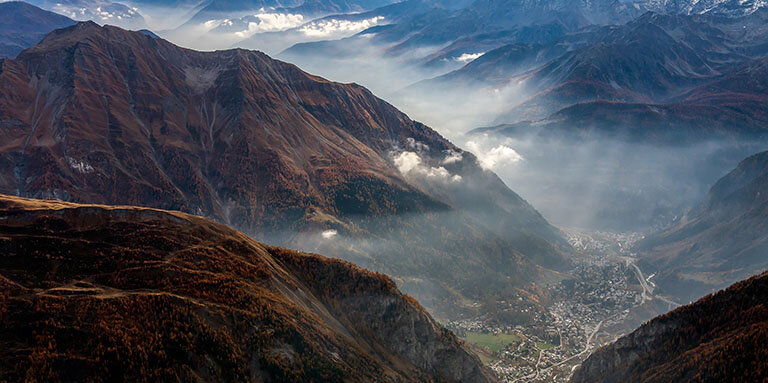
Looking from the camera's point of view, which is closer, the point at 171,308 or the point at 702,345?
the point at 171,308

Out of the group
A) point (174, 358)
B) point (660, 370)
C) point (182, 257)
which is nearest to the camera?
point (174, 358)

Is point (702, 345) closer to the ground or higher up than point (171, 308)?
higher up

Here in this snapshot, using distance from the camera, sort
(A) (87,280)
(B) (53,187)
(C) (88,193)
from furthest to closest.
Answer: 1. (C) (88,193)
2. (B) (53,187)
3. (A) (87,280)

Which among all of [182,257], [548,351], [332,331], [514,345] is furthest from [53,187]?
[548,351]

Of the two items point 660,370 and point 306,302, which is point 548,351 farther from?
point 306,302

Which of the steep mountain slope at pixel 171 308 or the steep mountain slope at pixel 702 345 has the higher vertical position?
the steep mountain slope at pixel 702 345
